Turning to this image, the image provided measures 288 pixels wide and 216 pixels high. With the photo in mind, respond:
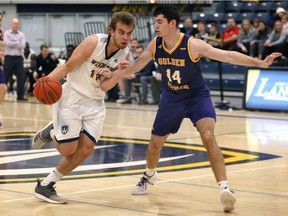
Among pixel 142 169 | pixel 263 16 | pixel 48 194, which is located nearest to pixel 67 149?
pixel 48 194

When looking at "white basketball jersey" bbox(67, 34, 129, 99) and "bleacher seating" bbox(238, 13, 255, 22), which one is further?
"bleacher seating" bbox(238, 13, 255, 22)

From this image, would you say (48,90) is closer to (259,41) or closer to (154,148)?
(154,148)

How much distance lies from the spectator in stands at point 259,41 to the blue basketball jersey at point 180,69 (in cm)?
1187

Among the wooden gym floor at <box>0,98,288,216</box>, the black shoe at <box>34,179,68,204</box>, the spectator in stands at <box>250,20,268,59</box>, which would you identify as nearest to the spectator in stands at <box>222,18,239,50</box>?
the spectator in stands at <box>250,20,268,59</box>

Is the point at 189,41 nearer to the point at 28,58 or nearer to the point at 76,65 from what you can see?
the point at 76,65

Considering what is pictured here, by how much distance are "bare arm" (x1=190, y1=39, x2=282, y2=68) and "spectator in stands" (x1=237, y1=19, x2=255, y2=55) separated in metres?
12.6

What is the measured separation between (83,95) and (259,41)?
12.7 m

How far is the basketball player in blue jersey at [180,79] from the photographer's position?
6887 millimetres

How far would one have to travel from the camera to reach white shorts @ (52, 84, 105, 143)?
274 inches

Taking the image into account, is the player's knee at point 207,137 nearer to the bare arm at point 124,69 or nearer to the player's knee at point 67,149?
the bare arm at point 124,69

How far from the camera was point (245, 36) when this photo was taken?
19.9 m

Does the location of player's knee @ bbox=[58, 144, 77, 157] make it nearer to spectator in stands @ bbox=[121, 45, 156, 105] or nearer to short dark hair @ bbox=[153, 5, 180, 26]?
short dark hair @ bbox=[153, 5, 180, 26]

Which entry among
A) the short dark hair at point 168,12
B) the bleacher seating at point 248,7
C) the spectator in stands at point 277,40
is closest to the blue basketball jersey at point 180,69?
the short dark hair at point 168,12

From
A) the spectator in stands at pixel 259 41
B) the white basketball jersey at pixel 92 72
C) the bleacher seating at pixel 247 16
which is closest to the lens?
the white basketball jersey at pixel 92 72
